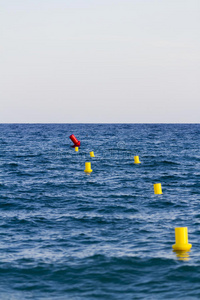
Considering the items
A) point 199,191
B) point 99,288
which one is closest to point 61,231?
point 99,288

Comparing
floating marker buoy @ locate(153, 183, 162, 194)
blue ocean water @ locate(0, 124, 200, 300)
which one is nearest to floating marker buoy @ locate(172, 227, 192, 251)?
blue ocean water @ locate(0, 124, 200, 300)

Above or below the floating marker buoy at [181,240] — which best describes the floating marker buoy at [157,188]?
above

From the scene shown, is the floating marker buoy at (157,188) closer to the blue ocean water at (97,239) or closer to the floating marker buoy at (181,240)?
the blue ocean water at (97,239)

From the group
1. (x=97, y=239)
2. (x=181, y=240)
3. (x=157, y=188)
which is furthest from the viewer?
(x=157, y=188)

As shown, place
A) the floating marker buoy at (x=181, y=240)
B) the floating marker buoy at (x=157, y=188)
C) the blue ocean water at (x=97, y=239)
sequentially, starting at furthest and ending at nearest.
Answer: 1. the floating marker buoy at (x=157, y=188)
2. the floating marker buoy at (x=181, y=240)
3. the blue ocean water at (x=97, y=239)

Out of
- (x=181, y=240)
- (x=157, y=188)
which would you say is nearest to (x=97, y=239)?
(x=181, y=240)

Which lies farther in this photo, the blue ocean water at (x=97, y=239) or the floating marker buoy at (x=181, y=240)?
the floating marker buoy at (x=181, y=240)

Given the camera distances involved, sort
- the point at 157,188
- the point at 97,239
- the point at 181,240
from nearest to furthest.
Result: the point at 181,240 < the point at 97,239 < the point at 157,188

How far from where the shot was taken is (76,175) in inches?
869

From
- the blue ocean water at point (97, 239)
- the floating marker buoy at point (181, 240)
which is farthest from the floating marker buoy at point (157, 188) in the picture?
the floating marker buoy at point (181, 240)

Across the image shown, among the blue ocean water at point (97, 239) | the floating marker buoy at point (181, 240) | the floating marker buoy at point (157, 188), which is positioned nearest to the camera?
the blue ocean water at point (97, 239)

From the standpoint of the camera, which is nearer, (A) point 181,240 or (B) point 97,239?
(A) point 181,240

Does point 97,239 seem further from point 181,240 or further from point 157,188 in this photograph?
point 157,188

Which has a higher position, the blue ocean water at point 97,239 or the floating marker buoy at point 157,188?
the floating marker buoy at point 157,188
